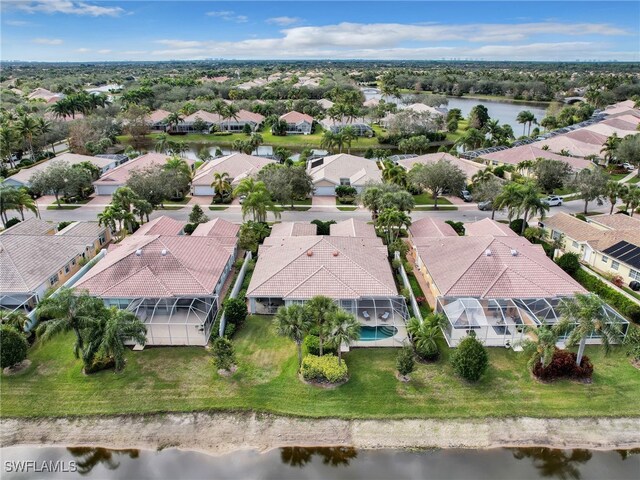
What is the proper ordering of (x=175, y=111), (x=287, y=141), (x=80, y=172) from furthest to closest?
(x=175, y=111) < (x=287, y=141) < (x=80, y=172)

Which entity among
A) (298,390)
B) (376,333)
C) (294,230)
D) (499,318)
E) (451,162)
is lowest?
(298,390)

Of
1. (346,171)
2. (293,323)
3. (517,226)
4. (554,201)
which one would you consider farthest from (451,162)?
(293,323)

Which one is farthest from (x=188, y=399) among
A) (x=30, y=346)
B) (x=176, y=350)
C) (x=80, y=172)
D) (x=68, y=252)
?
(x=80, y=172)

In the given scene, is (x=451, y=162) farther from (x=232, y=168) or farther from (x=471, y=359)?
(x=471, y=359)

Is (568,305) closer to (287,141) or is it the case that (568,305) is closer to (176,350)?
(176,350)

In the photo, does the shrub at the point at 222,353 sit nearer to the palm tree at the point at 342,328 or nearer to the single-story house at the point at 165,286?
the single-story house at the point at 165,286

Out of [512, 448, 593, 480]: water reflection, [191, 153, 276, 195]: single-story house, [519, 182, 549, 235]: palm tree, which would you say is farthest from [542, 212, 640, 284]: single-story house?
[191, 153, 276, 195]: single-story house

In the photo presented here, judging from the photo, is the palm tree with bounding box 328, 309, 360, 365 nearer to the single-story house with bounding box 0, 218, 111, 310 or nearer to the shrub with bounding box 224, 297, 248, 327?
the shrub with bounding box 224, 297, 248, 327
